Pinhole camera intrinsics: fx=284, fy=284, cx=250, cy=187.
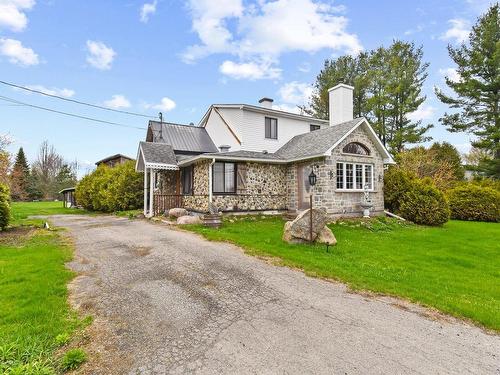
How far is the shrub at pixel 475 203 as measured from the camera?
1702cm

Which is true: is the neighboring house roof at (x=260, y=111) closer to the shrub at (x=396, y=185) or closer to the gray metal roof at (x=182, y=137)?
the gray metal roof at (x=182, y=137)

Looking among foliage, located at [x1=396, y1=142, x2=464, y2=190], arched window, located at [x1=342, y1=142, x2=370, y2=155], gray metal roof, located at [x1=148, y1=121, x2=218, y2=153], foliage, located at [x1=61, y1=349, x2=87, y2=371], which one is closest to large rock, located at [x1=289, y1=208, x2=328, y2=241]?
foliage, located at [x1=61, y1=349, x2=87, y2=371]

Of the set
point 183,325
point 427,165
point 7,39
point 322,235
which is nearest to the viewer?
point 183,325

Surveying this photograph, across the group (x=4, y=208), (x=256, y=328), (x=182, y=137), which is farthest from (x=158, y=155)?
(x=256, y=328)

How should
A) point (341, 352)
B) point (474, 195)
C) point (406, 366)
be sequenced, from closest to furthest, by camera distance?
point (406, 366)
point (341, 352)
point (474, 195)

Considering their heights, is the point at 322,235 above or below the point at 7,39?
below

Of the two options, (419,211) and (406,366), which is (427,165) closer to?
(419,211)

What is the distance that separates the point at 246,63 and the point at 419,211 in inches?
577

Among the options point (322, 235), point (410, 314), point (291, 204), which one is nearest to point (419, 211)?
point (291, 204)

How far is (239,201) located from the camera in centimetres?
1451

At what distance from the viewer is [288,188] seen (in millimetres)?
15750

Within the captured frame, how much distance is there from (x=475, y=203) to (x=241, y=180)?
14.5 metres

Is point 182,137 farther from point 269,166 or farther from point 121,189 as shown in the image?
point 269,166

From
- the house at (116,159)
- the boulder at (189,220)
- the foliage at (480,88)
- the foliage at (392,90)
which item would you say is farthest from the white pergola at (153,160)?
the foliage at (480,88)
